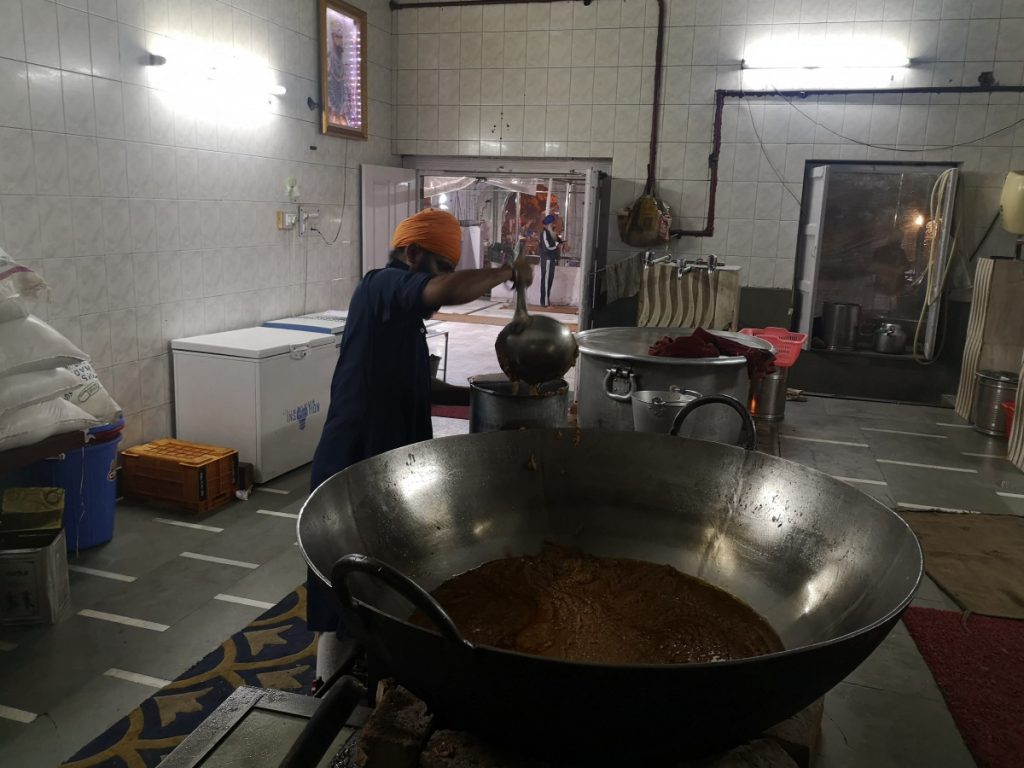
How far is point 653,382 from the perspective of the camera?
3.11 m

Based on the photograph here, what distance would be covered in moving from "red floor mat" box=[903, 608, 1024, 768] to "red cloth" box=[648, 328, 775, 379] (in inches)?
46.2

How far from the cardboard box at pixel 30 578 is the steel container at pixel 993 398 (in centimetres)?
595

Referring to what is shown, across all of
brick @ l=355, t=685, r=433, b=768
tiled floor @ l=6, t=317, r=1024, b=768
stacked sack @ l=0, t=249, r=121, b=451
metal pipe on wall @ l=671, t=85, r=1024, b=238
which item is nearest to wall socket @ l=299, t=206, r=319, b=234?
tiled floor @ l=6, t=317, r=1024, b=768

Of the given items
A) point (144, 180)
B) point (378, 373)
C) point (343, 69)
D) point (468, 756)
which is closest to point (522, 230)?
point (343, 69)

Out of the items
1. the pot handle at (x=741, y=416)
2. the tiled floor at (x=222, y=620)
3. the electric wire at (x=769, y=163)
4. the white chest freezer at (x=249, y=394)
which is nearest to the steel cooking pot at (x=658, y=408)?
the pot handle at (x=741, y=416)

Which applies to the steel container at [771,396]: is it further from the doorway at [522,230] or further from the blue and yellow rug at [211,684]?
the doorway at [522,230]

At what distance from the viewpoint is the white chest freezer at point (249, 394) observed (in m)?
4.28

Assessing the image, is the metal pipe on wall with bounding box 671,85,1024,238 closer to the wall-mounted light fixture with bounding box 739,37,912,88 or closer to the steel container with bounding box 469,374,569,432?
the wall-mounted light fixture with bounding box 739,37,912,88

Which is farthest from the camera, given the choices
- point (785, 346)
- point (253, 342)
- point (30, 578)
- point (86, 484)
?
point (785, 346)

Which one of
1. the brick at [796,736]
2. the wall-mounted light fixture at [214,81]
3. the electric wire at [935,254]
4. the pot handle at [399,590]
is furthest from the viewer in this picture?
the electric wire at [935,254]

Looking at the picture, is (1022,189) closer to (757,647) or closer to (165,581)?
(757,647)

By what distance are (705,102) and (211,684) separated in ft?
19.4

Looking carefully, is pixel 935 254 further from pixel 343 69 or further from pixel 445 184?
pixel 445 184

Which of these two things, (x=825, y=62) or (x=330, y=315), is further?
(x=825, y=62)
